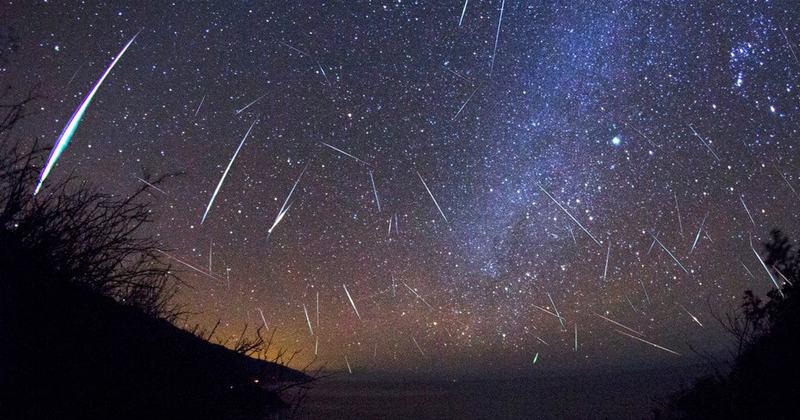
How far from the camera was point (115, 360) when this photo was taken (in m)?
2.63

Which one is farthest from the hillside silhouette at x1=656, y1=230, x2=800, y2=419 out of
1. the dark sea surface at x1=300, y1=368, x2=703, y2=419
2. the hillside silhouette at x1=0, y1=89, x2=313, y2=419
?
the hillside silhouette at x1=0, y1=89, x2=313, y2=419

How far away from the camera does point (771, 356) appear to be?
7484 millimetres

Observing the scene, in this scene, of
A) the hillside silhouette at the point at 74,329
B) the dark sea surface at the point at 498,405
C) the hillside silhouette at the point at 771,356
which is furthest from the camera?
the dark sea surface at the point at 498,405

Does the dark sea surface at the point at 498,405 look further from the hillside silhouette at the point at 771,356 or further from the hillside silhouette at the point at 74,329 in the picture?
the hillside silhouette at the point at 74,329

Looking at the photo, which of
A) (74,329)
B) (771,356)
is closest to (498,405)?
(771,356)

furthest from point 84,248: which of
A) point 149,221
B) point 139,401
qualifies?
point 139,401

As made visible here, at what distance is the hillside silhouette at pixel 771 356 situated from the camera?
6.82m

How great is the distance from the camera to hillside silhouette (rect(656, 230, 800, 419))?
682 centimetres

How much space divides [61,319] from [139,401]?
2.47 ft

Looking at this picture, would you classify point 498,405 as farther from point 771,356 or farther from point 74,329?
point 74,329

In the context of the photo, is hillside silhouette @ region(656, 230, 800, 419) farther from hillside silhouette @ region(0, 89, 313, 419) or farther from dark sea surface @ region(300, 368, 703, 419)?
hillside silhouette @ region(0, 89, 313, 419)

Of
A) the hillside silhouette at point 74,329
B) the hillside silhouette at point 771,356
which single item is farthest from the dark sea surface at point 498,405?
the hillside silhouette at point 74,329

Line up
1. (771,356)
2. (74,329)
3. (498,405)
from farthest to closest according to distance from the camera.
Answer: (498,405)
(771,356)
(74,329)

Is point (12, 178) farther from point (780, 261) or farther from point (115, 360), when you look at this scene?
point (780, 261)
